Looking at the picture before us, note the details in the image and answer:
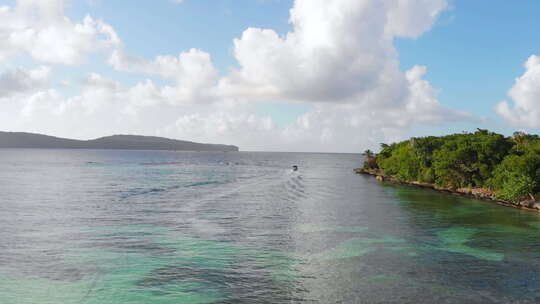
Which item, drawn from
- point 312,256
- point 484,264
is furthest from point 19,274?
point 484,264

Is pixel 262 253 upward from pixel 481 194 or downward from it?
downward

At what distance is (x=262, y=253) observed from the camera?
127 ft

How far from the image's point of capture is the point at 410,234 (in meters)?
48.6

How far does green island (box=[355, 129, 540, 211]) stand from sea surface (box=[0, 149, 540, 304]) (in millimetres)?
6361

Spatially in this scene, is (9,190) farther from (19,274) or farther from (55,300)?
(55,300)

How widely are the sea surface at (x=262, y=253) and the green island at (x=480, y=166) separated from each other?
6.36m

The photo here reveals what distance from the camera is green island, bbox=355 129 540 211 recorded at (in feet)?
236

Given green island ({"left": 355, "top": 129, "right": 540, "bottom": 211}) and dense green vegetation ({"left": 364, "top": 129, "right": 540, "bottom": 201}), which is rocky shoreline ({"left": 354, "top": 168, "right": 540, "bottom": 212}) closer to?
green island ({"left": 355, "top": 129, "right": 540, "bottom": 211})

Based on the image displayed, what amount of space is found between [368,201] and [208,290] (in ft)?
181

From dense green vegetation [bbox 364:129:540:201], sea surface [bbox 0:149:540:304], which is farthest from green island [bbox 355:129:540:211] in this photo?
sea surface [bbox 0:149:540:304]

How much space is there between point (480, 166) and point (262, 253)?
6814cm

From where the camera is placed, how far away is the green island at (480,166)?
2835 inches

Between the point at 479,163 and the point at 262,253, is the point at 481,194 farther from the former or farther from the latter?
the point at 262,253

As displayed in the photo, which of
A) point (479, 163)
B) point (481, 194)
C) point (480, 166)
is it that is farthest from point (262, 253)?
point (479, 163)
